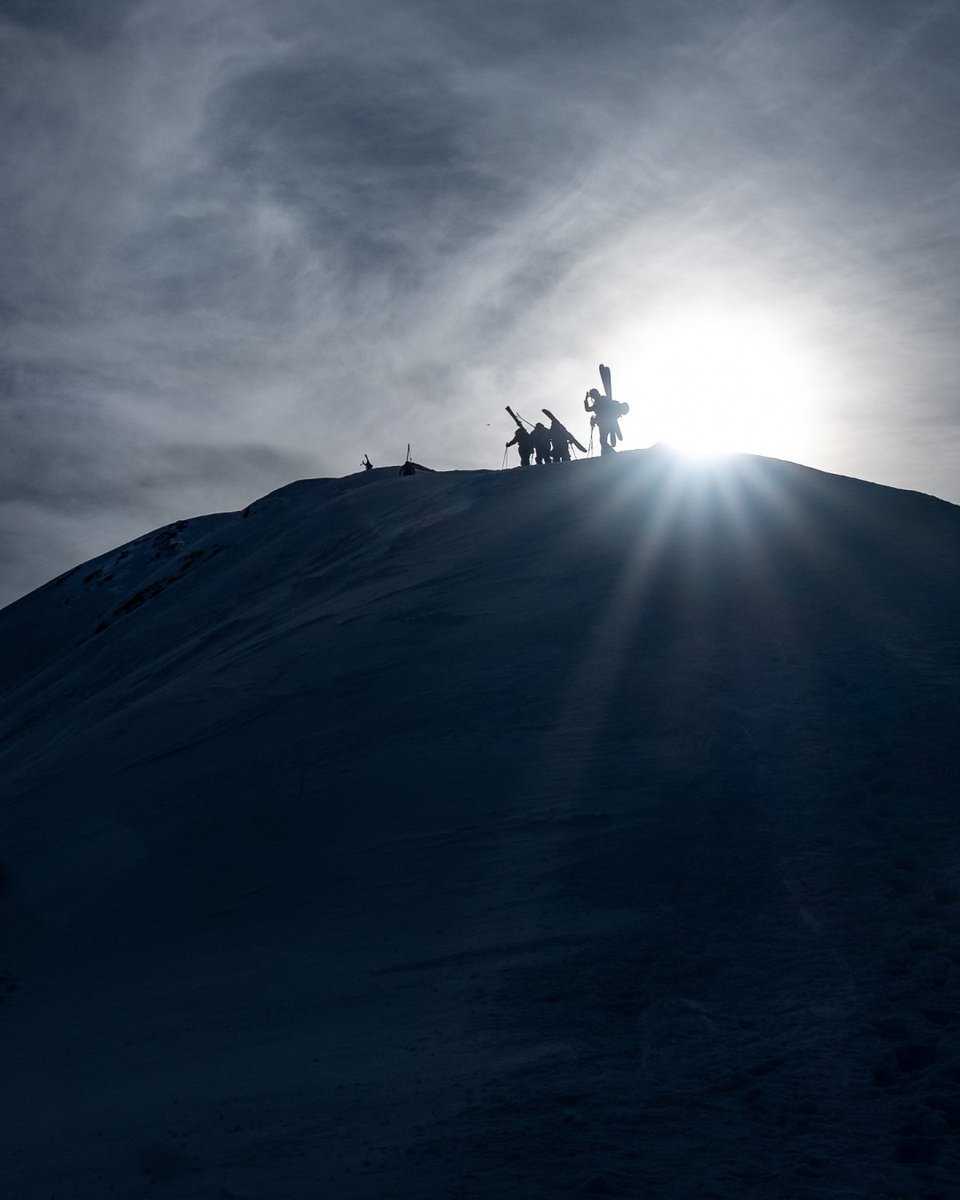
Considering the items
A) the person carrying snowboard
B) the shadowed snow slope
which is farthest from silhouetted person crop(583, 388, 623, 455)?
the shadowed snow slope

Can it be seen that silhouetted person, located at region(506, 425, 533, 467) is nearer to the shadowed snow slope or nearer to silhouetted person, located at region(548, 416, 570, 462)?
silhouetted person, located at region(548, 416, 570, 462)

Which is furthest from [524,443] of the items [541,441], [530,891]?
[530,891]

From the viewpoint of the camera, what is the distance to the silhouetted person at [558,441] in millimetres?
24625

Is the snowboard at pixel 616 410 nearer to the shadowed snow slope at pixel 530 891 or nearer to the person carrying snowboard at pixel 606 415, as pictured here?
the person carrying snowboard at pixel 606 415

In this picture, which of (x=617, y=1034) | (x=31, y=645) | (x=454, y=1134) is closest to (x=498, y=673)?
(x=617, y=1034)

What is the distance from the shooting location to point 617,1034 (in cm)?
500

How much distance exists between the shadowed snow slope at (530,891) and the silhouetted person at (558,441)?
36.9 feet

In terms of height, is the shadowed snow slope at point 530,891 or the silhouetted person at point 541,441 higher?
the silhouetted person at point 541,441

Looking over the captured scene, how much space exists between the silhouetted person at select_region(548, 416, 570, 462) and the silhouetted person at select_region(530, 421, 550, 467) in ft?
0.41

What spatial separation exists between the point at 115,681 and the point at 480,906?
13.3 meters

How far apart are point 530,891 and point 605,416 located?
1838 centimetres

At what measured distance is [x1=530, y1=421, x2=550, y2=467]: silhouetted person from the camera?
24.5 meters

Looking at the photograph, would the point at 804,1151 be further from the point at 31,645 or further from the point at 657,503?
the point at 31,645

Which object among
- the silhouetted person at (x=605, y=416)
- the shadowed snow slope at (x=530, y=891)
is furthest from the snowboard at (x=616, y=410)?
the shadowed snow slope at (x=530, y=891)
